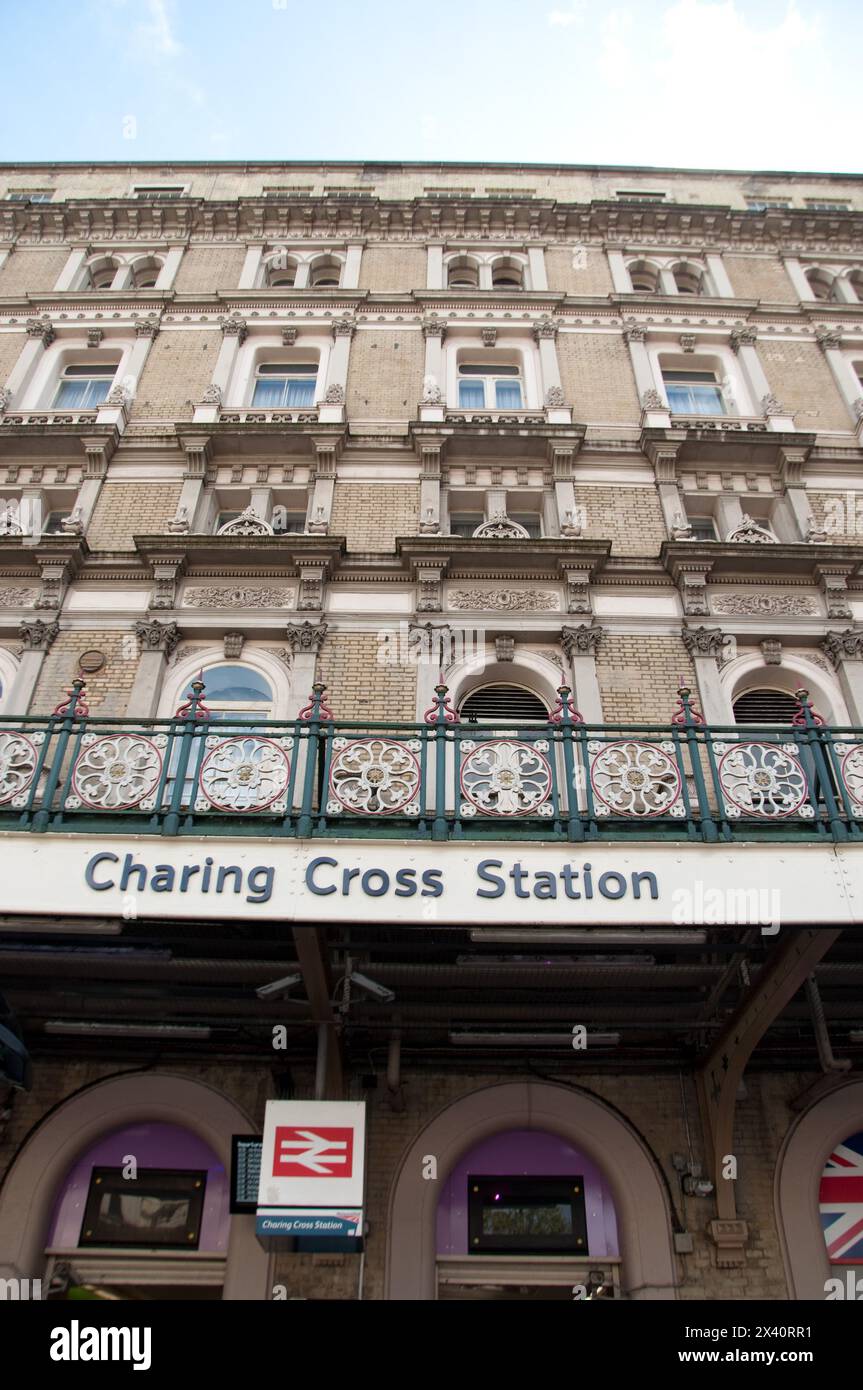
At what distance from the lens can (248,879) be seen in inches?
299

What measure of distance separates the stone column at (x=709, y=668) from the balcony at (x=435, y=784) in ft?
12.1

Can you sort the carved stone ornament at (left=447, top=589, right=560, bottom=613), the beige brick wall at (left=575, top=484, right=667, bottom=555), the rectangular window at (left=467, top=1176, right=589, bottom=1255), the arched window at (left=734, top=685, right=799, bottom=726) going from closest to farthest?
1. the rectangular window at (left=467, top=1176, right=589, bottom=1255)
2. the arched window at (left=734, top=685, right=799, bottom=726)
3. the carved stone ornament at (left=447, top=589, right=560, bottom=613)
4. the beige brick wall at (left=575, top=484, right=667, bottom=555)

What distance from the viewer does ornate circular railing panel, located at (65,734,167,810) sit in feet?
26.8

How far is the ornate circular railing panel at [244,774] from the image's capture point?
320 inches

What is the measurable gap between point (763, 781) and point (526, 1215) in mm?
5110

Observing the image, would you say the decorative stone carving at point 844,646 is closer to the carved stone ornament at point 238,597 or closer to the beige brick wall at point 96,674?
the carved stone ornament at point 238,597

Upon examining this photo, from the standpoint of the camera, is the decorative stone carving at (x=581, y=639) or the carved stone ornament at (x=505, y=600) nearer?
the decorative stone carving at (x=581, y=639)

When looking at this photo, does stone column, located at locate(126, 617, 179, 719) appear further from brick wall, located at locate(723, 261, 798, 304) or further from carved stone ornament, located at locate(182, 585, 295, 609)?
brick wall, located at locate(723, 261, 798, 304)

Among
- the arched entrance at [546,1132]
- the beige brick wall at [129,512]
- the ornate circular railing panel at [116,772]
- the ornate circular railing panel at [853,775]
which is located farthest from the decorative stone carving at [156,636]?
the ornate circular railing panel at [853,775]

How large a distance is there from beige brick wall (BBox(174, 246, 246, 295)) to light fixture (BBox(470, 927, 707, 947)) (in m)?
16.0

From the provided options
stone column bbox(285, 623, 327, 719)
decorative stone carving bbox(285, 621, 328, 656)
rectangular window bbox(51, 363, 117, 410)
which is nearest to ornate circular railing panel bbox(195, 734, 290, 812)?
stone column bbox(285, 623, 327, 719)

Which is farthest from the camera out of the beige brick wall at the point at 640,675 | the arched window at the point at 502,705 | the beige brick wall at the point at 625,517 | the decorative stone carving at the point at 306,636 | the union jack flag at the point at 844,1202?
the beige brick wall at the point at 625,517

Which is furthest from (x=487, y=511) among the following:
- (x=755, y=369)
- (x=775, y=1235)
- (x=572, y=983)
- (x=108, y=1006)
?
(x=775, y=1235)

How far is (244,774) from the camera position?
8328mm
